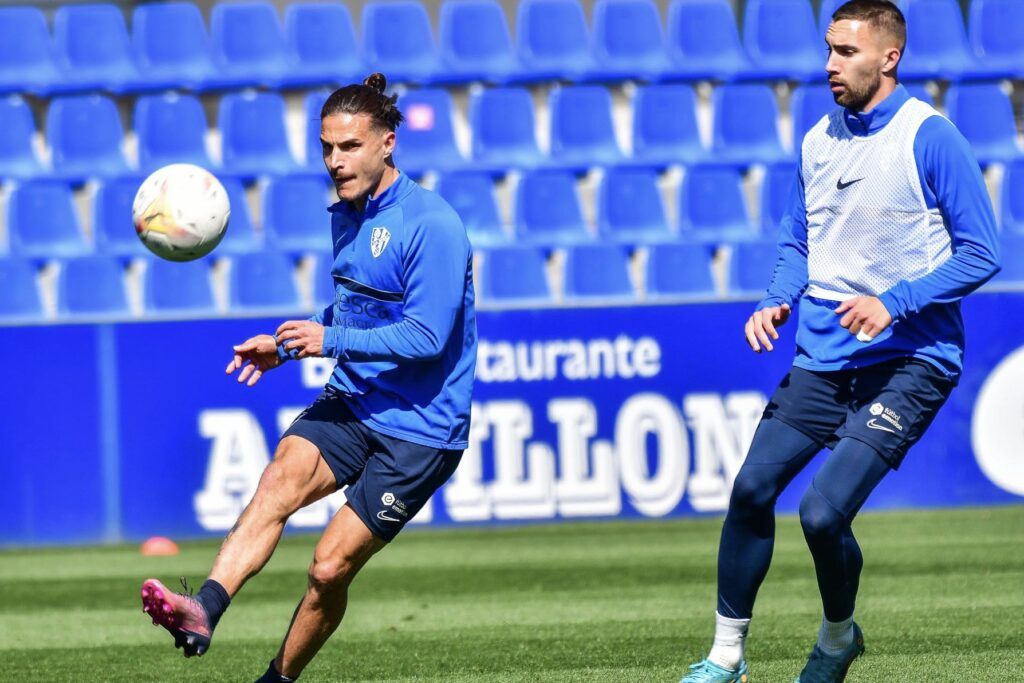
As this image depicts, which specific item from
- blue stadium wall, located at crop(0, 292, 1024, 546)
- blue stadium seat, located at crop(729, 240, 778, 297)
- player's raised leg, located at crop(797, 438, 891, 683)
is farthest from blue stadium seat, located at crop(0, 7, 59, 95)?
player's raised leg, located at crop(797, 438, 891, 683)

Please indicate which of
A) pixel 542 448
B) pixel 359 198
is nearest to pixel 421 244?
pixel 359 198

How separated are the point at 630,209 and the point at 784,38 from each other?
274 cm

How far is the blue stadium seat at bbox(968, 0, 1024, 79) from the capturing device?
47.3ft

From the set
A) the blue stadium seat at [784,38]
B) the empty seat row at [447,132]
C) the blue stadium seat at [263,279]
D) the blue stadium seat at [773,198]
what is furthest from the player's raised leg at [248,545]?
the blue stadium seat at [784,38]

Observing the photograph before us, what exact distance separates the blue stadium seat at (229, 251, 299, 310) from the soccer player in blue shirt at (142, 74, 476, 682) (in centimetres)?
701

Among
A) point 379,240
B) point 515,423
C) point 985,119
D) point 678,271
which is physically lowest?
point 515,423

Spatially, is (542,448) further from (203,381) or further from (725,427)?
(203,381)

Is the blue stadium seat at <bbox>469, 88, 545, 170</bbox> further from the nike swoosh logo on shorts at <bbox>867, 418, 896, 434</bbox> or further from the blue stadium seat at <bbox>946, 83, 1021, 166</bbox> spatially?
the nike swoosh logo on shorts at <bbox>867, 418, 896, 434</bbox>

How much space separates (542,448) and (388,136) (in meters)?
5.61

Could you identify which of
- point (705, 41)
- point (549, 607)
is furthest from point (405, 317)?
point (705, 41)

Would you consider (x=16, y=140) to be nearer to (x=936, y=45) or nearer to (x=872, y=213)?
(x=936, y=45)

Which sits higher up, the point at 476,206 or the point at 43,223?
the point at 476,206

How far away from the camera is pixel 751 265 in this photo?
1227cm

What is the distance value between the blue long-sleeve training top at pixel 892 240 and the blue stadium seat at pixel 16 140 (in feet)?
30.7
